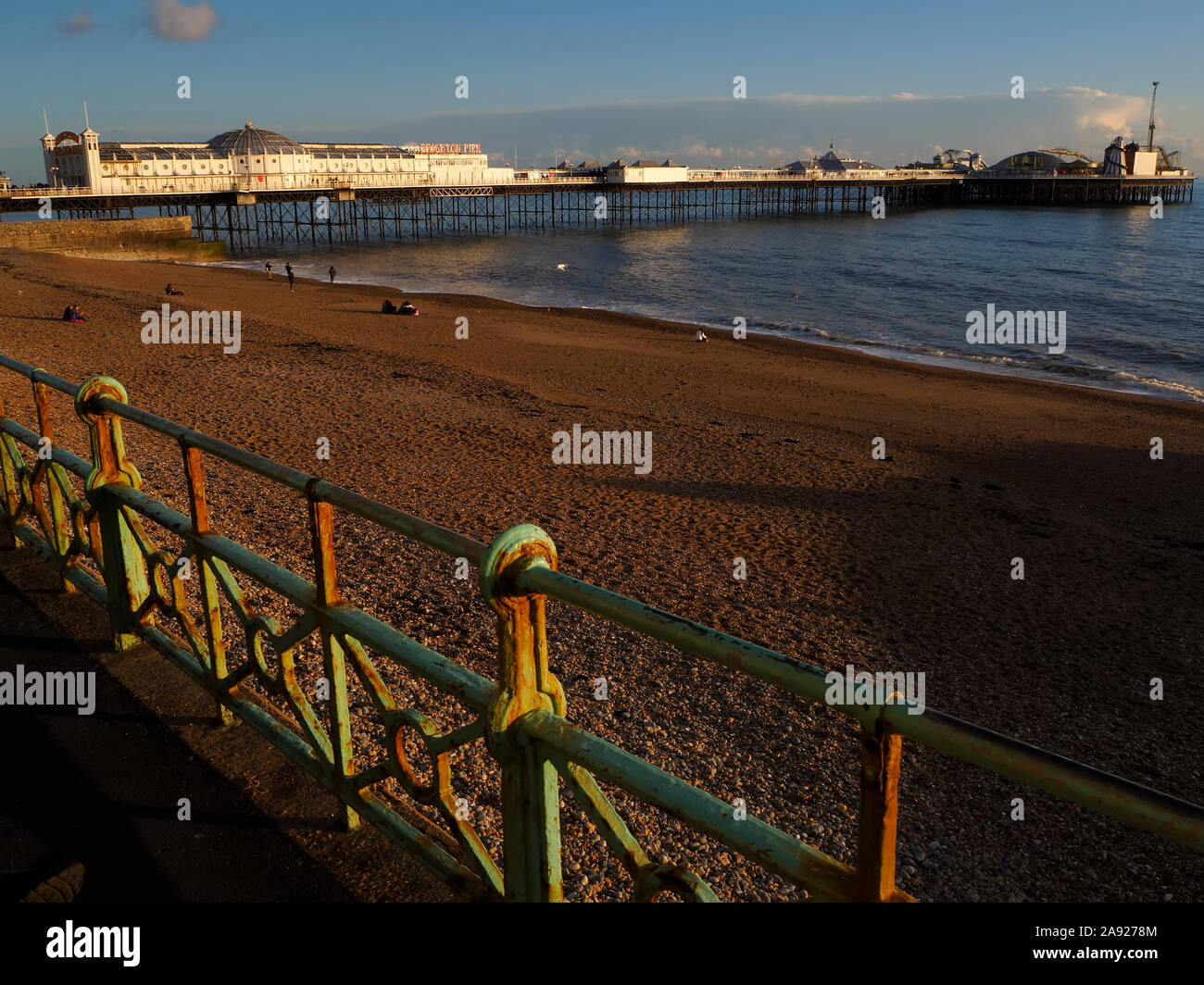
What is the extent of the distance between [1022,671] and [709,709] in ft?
9.69

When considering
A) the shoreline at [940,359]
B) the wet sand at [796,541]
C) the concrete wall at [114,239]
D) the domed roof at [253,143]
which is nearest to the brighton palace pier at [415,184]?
the domed roof at [253,143]

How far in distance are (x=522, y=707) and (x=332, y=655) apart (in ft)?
3.30

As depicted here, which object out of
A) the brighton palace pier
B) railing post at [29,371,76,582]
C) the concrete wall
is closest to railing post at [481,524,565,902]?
railing post at [29,371,76,582]

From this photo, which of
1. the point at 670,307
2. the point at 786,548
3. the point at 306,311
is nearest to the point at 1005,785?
the point at 786,548

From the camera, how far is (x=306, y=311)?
30.4m

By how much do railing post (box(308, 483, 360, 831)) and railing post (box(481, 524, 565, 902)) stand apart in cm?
89

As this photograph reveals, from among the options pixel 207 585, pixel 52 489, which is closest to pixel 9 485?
pixel 52 489

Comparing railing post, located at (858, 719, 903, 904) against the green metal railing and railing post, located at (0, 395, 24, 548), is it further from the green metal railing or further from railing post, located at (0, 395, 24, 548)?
railing post, located at (0, 395, 24, 548)

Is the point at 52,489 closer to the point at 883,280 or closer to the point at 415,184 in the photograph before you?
the point at 883,280

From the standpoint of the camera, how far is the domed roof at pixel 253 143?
76250mm

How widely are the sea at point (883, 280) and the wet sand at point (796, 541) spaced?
25.4ft

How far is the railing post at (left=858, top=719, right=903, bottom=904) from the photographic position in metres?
1.56

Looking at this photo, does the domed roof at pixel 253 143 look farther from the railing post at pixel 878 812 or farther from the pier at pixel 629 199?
the railing post at pixel 878 812
